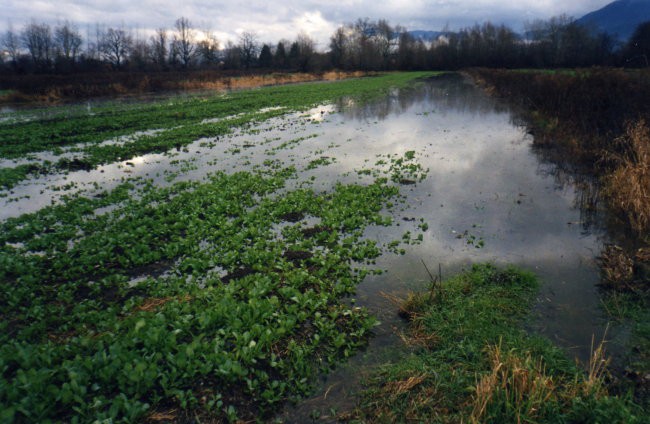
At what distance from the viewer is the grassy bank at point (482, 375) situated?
4316 mm

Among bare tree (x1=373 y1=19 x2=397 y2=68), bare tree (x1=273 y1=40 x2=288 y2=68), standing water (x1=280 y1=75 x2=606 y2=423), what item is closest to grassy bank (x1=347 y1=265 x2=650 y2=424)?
standing water (x1=280 y1=75 x2=606 y2=423)

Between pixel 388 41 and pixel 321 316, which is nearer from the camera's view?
pixel 321 316

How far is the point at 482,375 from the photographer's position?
474 centimetres

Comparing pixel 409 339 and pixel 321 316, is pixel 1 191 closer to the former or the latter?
pixel 321 316

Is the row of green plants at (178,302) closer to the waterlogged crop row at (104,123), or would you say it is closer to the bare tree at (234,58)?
the waterlogged crop row at (104,123)

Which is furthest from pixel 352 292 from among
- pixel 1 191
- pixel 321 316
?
pixel 1 191

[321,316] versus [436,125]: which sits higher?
[436,125]

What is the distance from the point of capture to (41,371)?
4.68m

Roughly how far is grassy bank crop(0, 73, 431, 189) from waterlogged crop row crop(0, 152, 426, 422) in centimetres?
725

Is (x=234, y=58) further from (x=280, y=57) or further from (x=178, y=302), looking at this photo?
(x=178, y=302)

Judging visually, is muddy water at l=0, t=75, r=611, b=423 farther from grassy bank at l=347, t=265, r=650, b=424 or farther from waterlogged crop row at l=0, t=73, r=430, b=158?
waterlogged crop row at l=0, t=73, r=430, b=158

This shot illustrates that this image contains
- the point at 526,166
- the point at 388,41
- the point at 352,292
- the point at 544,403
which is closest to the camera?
the point at 544,403

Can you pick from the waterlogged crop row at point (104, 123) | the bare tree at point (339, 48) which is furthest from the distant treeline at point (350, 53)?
the waterlogged crop row at point (104, 123)

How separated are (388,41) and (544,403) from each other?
518ft
